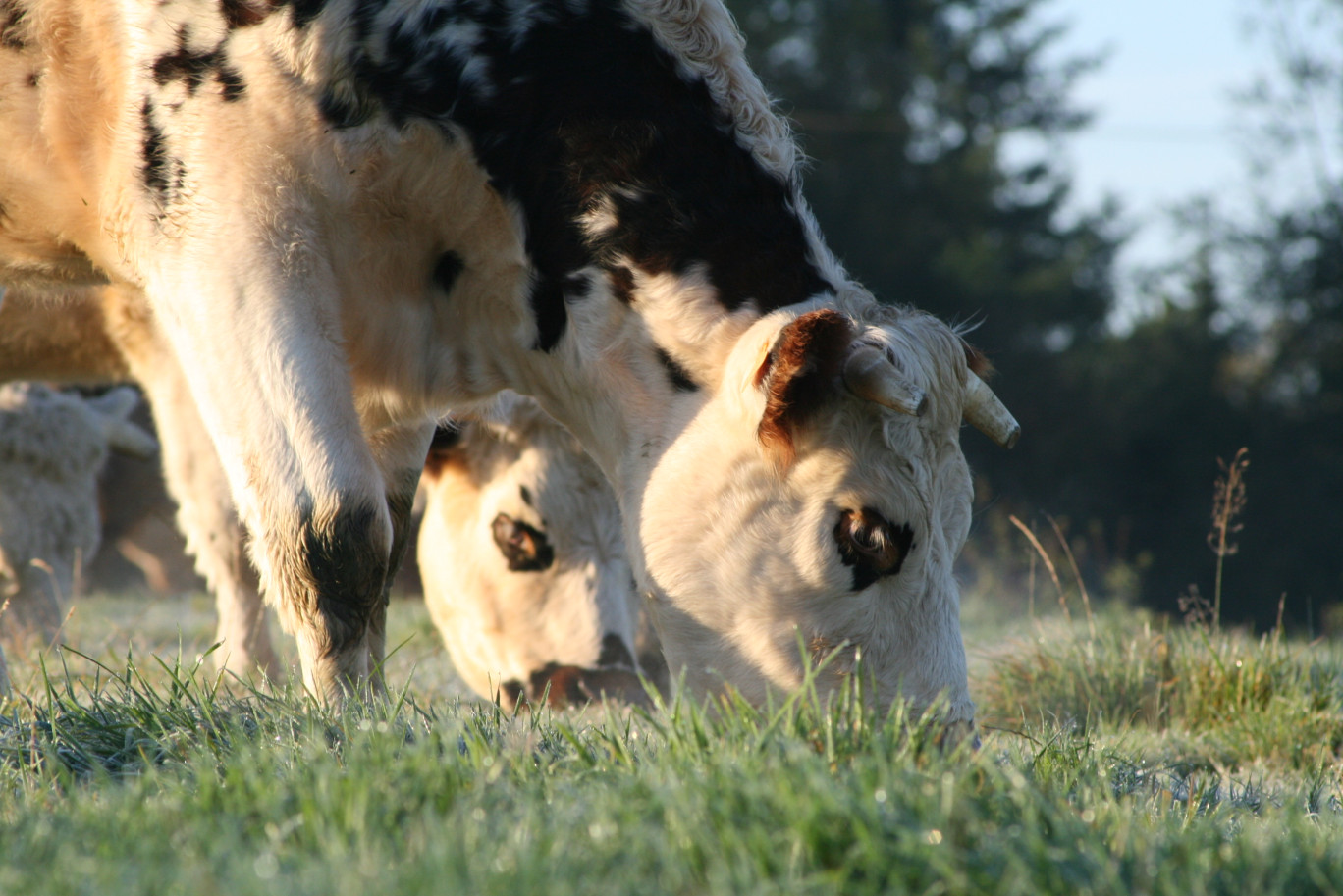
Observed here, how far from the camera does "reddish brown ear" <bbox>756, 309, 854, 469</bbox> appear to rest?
2631 millimetres

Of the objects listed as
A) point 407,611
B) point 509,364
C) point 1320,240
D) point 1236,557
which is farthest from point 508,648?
point 1320,240

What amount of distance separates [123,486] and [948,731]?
9.18 meters

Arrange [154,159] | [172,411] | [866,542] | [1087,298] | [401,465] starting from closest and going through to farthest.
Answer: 1. [866,542]
2. [154,159]
3. [401,465]
4. [172,411]
5. [1087,298]

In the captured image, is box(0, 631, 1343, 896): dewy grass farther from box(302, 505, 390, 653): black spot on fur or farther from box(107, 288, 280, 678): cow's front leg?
box(107, 288, 280, 678): cow's front leg

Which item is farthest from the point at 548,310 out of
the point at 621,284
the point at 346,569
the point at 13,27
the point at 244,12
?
the point at 13,27

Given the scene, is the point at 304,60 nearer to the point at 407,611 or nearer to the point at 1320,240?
the point at 407,611

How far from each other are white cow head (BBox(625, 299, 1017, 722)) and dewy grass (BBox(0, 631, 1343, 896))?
55 centimetres

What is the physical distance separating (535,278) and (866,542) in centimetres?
106

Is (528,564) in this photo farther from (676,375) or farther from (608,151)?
(608,151)

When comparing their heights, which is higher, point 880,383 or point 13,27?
point 13,27

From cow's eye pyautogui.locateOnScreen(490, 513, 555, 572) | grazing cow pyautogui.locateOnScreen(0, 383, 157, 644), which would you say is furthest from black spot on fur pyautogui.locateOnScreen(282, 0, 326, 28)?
grazing cow pyautogui.locateOnScreen(0, 383, 157, 644)

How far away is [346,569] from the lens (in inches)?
117

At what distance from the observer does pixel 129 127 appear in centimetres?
298

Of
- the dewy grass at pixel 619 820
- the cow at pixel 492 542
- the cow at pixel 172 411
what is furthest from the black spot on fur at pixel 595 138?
Result: the cow at pixel 172 411
